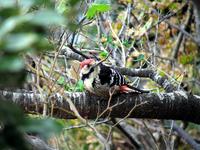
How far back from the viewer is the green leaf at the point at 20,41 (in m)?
0.45

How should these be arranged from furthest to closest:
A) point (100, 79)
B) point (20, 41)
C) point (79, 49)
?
1. point (79, 49)
2. point (100, 79)
3. point (20, 41)

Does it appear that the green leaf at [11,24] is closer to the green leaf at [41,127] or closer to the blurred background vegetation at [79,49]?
the blurred background vegetation at [79,49]

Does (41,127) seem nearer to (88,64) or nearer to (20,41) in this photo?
(20,41)

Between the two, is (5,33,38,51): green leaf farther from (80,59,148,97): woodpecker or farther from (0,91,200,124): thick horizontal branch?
(80,59,148,97): woodpecker

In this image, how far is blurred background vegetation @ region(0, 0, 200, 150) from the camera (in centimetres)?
48

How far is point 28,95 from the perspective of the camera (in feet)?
5.72

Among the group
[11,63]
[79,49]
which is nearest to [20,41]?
[11,63]

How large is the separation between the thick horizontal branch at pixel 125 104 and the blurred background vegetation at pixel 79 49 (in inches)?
2.1

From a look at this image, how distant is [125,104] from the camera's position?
1.89 metres

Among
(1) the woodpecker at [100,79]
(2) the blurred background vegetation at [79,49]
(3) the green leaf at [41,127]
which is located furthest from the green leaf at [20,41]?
(1) the woodpecker at [100,79]

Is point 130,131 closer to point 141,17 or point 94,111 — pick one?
point 141,17

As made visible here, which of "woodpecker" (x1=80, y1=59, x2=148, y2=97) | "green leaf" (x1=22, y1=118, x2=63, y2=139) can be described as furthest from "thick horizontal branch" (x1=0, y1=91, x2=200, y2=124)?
"green leaf" (x1=22, y1=118, x2=63, y2=139)

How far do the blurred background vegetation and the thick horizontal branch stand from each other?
0.05m

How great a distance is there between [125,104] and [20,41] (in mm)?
1461
